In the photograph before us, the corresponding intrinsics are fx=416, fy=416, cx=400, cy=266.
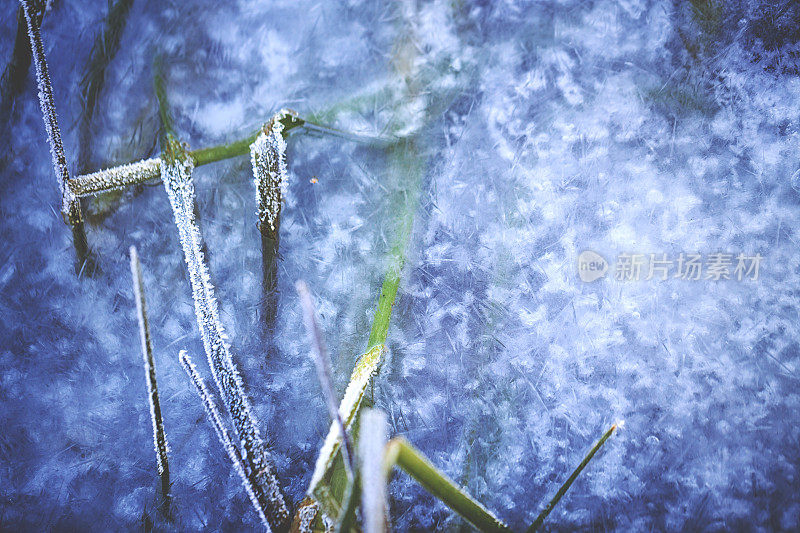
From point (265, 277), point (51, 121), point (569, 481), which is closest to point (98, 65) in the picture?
point (51, 121)

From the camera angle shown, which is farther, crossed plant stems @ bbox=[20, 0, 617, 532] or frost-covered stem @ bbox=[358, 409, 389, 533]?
crossed plant stems @ bbox=[20, 0, 617, 532]

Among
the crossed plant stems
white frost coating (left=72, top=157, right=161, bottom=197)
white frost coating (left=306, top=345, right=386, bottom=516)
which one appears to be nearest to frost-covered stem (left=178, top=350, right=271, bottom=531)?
the crossed plant stems

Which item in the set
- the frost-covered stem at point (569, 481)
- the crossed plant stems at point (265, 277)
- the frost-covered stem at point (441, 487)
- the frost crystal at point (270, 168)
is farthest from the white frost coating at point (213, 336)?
the frost-covered stem at point (569, 481)

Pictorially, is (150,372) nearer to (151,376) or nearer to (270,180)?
(151,376)

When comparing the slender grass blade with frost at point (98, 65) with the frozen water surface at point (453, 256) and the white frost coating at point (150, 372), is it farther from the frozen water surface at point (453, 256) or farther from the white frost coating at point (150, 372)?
the white frost coating at point (150, 372)

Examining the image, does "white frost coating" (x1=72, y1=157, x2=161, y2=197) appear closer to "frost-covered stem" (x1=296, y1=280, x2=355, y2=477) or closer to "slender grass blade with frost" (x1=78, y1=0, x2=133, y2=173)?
"slender grass blade with frost" (x1=78, y1=0, x2=133, y2=173)

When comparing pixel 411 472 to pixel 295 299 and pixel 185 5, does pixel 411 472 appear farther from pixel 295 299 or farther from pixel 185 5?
pixel 185 5
